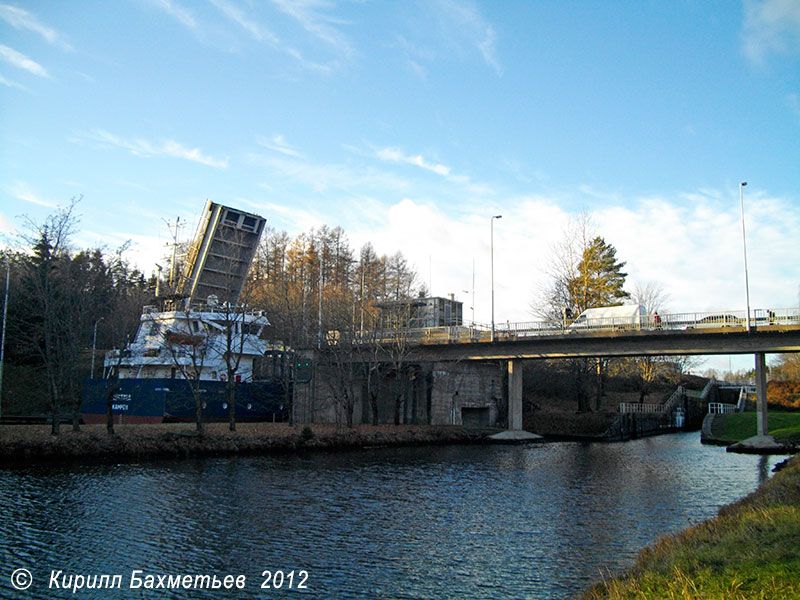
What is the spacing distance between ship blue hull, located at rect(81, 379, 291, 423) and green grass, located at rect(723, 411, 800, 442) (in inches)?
1315

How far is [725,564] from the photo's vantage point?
30.5 ft

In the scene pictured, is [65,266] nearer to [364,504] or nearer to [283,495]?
[283,495]

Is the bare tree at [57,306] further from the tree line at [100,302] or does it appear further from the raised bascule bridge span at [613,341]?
the raised bascule bridge span at [613,341]

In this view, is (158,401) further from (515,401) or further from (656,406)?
(656,406)

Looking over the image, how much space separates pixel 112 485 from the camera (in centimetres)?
2152

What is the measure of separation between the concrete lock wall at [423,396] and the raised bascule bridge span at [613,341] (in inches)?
151

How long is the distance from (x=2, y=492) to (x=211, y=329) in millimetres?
25502

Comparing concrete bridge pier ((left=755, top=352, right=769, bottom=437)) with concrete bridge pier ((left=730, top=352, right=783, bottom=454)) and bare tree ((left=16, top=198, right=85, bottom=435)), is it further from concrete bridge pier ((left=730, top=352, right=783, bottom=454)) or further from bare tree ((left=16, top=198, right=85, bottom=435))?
bare tree ((left=16, top=198, right=85, bottom=435))

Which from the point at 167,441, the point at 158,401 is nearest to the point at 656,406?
the point at 158,401

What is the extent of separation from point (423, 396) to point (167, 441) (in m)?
26.7

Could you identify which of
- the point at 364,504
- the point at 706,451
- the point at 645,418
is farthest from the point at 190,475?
the point at 645,418

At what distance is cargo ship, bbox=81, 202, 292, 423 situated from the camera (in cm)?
3956

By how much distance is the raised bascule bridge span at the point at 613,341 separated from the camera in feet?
121

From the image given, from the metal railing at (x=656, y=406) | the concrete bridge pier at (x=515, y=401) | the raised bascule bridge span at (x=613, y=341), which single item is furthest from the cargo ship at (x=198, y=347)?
the metal railing at (x=656, y=406)
